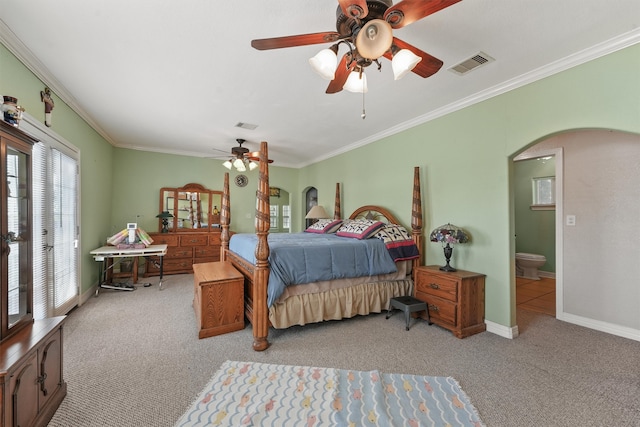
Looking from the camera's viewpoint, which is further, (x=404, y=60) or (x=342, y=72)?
(x=342, y=72)

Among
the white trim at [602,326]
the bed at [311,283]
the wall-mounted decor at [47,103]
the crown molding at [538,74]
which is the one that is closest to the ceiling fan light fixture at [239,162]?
the bed at [311,283]

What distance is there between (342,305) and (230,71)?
2.70 metres

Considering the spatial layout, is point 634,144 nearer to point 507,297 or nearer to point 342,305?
point 507,297

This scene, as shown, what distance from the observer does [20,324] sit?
5.28 ft

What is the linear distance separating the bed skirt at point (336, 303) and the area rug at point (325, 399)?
655mm

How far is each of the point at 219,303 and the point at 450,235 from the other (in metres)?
2.57

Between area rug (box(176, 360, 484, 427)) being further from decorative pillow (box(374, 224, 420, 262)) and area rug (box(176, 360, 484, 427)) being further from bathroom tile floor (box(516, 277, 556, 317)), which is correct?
bathroom tile floor (box(516, 277, 556, 317))

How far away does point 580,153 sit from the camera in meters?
3.29

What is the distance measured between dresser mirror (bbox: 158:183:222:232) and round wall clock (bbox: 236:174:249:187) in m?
0.50

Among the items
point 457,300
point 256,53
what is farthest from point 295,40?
point 457,300

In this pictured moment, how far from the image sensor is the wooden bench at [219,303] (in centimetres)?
273

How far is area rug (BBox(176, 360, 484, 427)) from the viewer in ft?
5.38

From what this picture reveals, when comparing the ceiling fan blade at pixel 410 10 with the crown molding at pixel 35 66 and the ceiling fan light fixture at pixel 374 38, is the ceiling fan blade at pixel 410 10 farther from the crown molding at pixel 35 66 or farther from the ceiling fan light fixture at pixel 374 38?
the crown molding at pixel 35 66

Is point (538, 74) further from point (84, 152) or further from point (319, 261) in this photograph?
point (84, 152)
